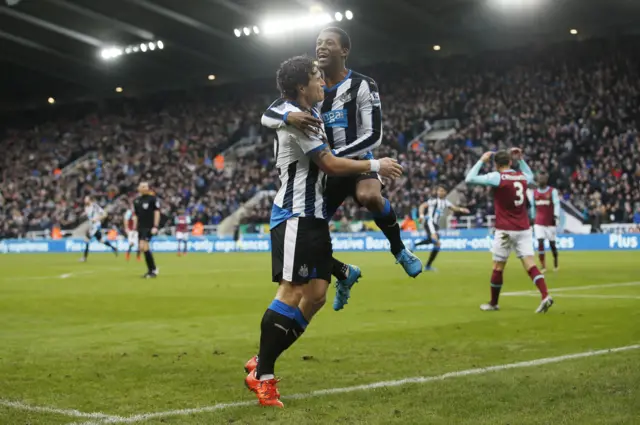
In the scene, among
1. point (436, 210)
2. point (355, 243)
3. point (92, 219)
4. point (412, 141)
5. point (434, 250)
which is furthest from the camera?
point (412, 141)

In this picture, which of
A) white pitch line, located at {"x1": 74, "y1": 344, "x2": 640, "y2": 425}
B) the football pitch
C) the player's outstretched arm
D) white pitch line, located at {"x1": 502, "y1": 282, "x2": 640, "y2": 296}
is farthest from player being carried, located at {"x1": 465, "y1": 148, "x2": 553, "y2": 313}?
the player's outstretched arm

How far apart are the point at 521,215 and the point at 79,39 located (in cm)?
3993

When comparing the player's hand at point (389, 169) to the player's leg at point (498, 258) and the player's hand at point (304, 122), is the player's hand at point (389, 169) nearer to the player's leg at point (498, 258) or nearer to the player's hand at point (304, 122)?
the player's hand at point (304, 122)

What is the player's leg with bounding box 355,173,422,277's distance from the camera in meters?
7.28

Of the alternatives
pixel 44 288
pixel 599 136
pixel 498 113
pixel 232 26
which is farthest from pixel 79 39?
pixel 44 288

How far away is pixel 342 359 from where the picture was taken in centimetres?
770

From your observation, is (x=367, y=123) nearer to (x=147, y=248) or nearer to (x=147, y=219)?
(x=147, y=248)

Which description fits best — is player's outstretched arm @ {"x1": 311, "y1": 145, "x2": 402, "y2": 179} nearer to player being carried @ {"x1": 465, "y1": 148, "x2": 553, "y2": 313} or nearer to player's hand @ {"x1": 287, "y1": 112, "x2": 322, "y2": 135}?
player's hand @ {"x1": 287, "y1": 112, "x2": 322, "y2": 135}

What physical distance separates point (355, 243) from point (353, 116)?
100ft

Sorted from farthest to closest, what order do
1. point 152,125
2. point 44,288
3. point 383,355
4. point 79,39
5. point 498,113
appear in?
point 152,125 < point 79,39 < point 498,113 < point 44,288 < point 383,355

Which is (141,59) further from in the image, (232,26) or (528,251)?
(528,251)

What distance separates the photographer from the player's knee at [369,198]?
7.27m

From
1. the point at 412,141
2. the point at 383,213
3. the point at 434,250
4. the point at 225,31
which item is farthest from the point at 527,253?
the point at 225,31

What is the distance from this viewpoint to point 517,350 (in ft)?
26.3
